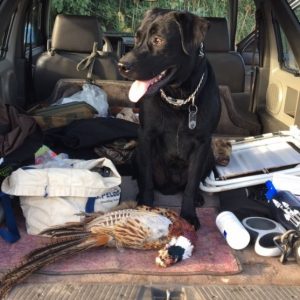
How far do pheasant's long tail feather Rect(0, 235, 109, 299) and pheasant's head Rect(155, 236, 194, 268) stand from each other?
0.22 m

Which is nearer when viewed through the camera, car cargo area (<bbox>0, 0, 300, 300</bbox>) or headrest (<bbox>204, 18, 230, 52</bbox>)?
car cargo area (<bbox>0, 0, 300, 300</bbox>)

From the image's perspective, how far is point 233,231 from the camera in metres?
1.94

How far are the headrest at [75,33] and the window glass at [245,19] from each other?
1.36 meters

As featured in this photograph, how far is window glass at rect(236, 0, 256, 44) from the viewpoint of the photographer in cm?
430

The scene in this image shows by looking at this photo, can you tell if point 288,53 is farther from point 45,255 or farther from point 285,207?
point 45,255

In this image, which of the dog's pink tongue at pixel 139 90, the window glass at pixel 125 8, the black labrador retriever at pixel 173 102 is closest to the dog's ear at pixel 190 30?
the black labrador retriever at pixel 173 102

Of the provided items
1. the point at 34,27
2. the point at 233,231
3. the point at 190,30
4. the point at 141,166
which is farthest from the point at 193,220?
the point at 34,27

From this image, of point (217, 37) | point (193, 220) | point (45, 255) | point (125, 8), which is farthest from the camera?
point (125, 8)

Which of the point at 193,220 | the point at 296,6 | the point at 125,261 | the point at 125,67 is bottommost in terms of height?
the point at 193,220

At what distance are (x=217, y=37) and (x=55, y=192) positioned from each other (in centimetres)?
249

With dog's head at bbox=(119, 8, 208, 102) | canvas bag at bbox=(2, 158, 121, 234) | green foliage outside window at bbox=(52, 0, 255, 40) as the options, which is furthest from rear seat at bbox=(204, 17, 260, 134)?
canvas bag at bbox=(2, 158, 121, 234)

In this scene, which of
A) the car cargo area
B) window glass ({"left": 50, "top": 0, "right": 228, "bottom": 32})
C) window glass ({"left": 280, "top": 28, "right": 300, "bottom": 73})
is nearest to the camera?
the car cargo area

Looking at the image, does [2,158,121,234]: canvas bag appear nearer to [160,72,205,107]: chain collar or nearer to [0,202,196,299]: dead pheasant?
[0,202,196,299]: dead pheasant

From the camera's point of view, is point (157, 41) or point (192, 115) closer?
point (157, 41)
